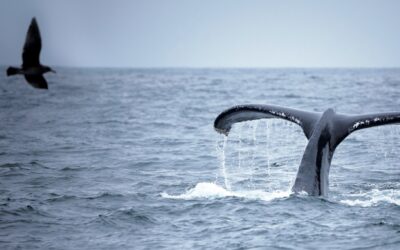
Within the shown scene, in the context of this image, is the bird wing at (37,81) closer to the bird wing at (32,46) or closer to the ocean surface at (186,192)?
the bird wing at (32,46)

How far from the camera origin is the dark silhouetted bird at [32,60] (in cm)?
1175

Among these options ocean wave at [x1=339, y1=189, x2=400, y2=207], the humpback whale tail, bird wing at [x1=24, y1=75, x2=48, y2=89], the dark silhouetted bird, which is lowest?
ocean wave at [x1=339, y1=189, x2=400, y2=207]

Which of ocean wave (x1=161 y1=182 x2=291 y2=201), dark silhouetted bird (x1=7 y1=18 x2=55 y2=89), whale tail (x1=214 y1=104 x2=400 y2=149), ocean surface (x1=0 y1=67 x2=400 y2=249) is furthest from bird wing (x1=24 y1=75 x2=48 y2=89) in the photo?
whale tail (x1=214 y1=104 x2=400 y2=149)

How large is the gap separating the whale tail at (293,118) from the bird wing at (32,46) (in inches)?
133

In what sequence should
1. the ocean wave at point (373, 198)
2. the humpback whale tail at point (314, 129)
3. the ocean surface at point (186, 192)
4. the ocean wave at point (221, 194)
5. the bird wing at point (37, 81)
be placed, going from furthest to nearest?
the bird wing at point (37, 81) → the ocean wave at point (221, 194) → the ocean wave at point (373, 198) → the humpback whale tail at point (314, 129) → the ocean surface at point (186, 192)

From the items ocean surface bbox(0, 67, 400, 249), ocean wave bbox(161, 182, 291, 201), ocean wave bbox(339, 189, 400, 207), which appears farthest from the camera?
ocean wave bbox(161, 182, 291, 201)

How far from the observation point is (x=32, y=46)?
11945 millimetres

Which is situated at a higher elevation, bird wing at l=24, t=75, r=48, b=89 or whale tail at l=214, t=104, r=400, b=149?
bird wing at l=24, t=75, r=48, b=89

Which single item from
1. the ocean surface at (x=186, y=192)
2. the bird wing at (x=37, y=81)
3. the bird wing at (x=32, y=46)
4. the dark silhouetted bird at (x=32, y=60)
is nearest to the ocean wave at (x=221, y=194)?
the ocean surface at (x=186, y=192)

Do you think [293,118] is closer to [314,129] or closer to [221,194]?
[314,129]

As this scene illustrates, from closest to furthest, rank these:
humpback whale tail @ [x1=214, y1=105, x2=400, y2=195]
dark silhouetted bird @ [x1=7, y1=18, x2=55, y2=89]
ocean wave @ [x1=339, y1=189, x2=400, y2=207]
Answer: humpback whale tail @ [x1=214, y1=105, x2=400, y2=195] → ocean wave @ [x1=339, y1=189, x2=400, y2=207] → dark silhouetted bird @ [x1=7, y1=18, x2=55, y2=89]

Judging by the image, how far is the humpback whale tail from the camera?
9.79 m

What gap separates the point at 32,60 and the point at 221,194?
370 centimetres

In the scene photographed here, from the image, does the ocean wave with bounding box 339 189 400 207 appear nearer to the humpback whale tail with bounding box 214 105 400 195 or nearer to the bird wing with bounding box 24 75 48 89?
the humpback whale tail with bounding box 214 105 400 195
